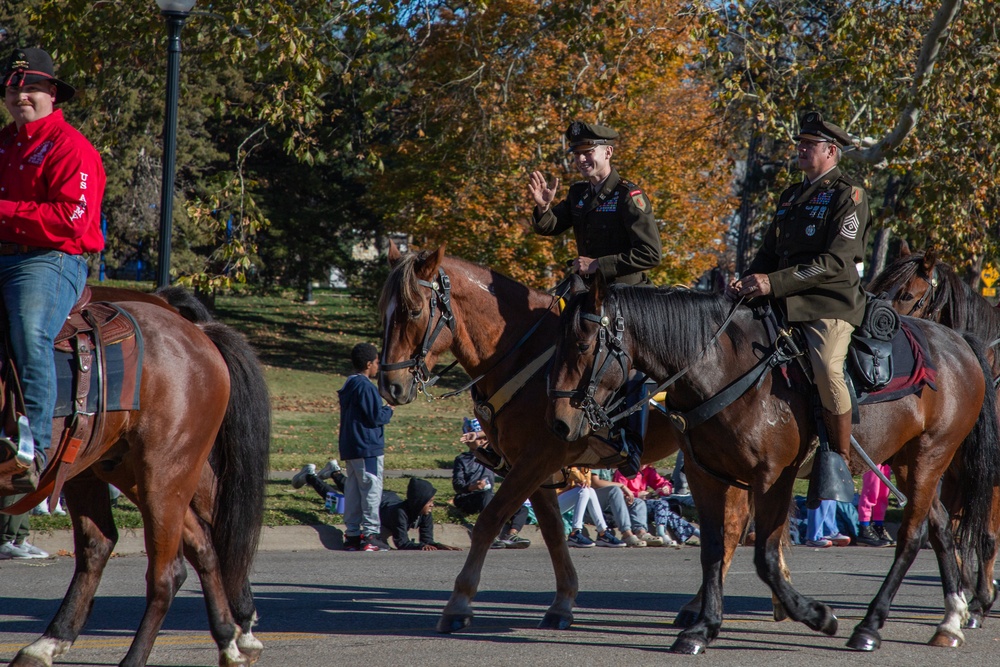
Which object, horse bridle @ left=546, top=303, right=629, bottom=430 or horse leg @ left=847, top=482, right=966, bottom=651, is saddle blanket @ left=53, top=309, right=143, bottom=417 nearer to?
horse bridle @ left=546, top=303, right=629, bottom=430

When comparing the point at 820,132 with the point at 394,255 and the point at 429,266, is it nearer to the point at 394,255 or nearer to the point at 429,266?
the point at 429,266

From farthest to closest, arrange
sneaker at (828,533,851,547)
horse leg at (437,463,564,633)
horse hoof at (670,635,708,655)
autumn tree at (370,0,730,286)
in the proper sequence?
autumn tree at (370,0,730,286) → sneaker at (828,533,851,547) → horse leg at (437,463,564,633) → horse hoof at (670,635,708,655)

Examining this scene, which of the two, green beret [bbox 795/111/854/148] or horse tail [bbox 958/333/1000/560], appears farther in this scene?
horse tail [bbox 958/333/1000/560]

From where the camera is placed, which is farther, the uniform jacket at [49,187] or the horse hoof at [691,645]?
the horse hoof at [691,645]

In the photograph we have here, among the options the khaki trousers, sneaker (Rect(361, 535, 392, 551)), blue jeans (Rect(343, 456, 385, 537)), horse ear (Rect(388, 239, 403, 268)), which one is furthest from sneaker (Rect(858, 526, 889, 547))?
horse ear (Rect(388, 239, 403, 268))

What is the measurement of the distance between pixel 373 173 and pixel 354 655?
82.2ft

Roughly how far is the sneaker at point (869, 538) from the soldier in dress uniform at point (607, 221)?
6.14 m

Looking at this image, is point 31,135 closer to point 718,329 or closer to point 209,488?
point 209,488

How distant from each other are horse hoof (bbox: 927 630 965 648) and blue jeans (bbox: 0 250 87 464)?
17.5 feet

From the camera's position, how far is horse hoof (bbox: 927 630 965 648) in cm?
680

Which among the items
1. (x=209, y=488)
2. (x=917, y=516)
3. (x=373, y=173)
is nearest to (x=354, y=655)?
(x=209, y=488)

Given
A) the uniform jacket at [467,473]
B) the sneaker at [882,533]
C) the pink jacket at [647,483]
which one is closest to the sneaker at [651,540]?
the pink jacket at [647,483]

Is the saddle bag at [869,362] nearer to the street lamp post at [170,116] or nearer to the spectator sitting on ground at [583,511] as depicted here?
the spectator sitting on ground at [583,511]

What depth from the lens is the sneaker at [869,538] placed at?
12.6 metres
